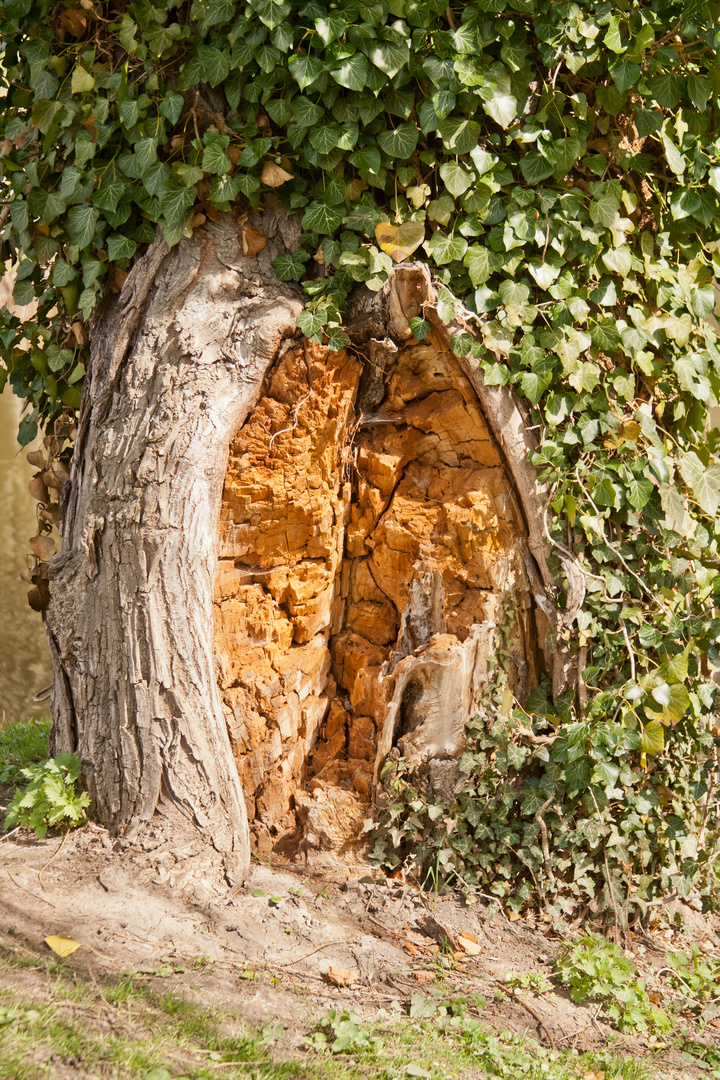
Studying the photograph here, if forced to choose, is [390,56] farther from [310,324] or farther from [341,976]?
[341,976]

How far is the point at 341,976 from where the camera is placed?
2.28 meters

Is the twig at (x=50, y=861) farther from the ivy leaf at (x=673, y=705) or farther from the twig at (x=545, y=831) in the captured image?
the ivy leaf at (x=673, y=705)

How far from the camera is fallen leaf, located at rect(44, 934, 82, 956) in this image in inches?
83.8

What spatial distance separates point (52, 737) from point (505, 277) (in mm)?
2370

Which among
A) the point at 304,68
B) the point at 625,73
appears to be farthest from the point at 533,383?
the point at 304,68

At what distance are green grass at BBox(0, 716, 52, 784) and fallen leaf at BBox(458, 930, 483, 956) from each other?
1714mm

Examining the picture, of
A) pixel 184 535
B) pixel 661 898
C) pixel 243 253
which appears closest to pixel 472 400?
pixel 243 253

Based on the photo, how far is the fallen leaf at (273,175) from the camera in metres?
2.40

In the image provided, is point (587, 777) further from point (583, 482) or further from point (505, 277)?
Result: point (505, 277)

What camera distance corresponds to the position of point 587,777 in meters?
2.61

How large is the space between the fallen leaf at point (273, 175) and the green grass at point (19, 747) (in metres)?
2.27

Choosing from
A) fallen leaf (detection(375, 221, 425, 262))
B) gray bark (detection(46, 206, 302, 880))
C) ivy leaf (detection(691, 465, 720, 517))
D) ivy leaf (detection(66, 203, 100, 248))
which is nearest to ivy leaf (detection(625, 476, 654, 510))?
ivy leaf (detection(691, 465, 720, 517))

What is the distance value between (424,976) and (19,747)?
92.6 inches

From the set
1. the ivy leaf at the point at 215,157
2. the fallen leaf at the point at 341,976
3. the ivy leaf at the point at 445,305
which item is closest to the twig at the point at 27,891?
the fallen leaf at the point at 341,976
